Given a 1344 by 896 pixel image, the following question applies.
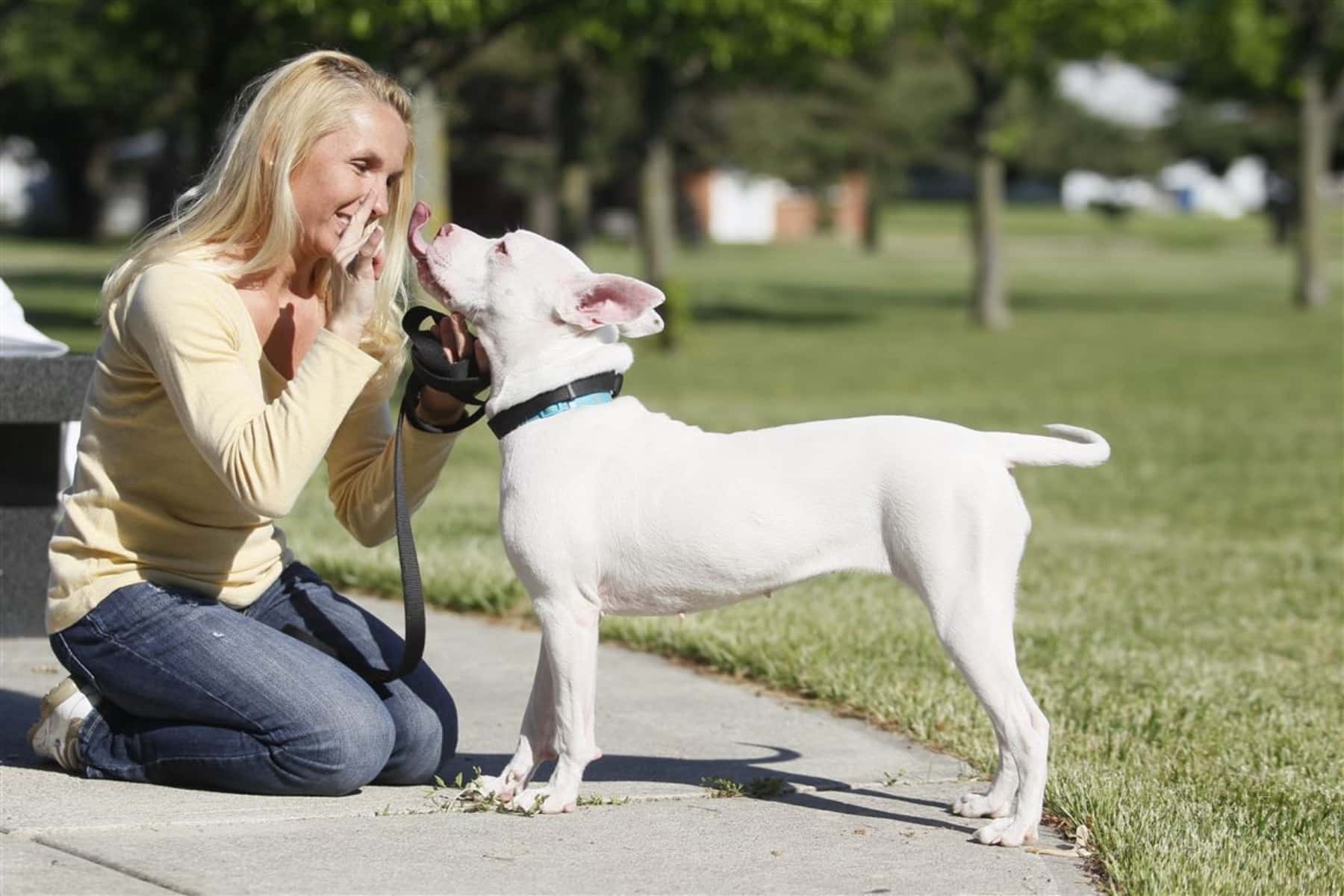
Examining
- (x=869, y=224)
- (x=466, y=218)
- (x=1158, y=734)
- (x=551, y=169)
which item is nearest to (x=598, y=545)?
(x=1158, y=734)

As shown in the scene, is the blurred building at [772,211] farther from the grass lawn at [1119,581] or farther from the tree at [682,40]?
the grass lawn at [1119,581]

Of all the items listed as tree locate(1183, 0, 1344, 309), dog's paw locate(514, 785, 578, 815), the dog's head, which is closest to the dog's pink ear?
the dog's head

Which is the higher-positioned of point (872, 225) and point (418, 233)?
point (418, 233)

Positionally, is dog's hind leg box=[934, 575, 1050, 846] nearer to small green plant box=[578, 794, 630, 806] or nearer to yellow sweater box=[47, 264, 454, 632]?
small green plant box=[578, 794, 630, 806]

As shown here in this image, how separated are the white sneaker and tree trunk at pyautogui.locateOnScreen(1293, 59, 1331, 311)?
95.1 feet

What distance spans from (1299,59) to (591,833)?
1194 inches

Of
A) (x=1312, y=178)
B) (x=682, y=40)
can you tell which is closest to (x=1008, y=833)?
(x=682, y=40)

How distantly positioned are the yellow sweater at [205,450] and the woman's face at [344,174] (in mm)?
265

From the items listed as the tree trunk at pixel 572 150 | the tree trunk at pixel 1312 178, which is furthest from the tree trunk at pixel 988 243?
the tree trunk at pixel 572 150

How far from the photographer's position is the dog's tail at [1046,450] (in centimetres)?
389

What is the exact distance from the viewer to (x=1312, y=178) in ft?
100

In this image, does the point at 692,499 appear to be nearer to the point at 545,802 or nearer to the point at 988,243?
the point at 545,802

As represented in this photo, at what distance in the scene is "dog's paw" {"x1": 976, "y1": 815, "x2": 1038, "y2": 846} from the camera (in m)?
3.98

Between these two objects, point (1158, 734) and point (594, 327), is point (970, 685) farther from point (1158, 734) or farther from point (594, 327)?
point (1158, 734)
